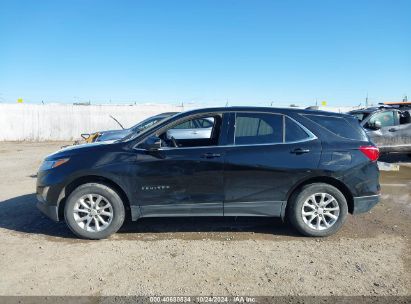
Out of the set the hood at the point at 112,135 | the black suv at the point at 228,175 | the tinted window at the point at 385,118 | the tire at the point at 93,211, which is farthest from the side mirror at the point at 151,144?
the tinted window at the point at 385,118

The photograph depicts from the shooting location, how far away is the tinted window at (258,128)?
471 cm

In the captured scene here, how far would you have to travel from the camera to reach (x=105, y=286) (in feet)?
11.5

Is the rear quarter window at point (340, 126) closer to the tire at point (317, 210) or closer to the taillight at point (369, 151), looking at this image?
the taillight at point (369, 151)

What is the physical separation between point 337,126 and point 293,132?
2.14 ft

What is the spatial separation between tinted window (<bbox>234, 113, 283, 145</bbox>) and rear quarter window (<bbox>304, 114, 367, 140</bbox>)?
1.61 ft

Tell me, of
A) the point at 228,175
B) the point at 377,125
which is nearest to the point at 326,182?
the point at 228,175

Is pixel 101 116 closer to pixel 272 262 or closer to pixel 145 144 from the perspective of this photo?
pixel 145 144

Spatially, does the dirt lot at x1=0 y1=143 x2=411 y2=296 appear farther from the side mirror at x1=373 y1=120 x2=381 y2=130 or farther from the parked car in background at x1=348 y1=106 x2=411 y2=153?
the parked car in background at x1=348 y1=106 x2=411 y2=153

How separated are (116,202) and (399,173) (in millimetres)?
8015

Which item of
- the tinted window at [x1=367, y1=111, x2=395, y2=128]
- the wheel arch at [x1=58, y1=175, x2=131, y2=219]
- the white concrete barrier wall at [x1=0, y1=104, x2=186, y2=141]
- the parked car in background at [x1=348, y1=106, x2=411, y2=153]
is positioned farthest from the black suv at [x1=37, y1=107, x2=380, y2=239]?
the white concrete barrier wall at [x1=0, y1=104, x2=186, y2=141]

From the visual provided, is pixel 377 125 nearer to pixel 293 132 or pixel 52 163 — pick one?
pixel 293 132

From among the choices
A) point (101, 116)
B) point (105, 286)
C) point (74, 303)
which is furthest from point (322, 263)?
point (101, 116)

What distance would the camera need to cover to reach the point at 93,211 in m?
4.68

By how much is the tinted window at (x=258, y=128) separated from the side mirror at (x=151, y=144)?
1031mm
